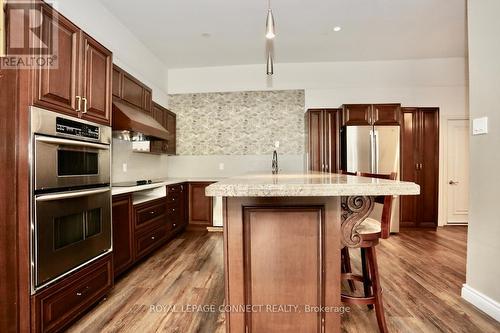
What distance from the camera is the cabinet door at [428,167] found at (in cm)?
449

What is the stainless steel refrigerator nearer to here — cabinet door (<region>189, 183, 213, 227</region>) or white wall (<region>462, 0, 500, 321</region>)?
white wall (<region>462, 0, 500, 321</region>)

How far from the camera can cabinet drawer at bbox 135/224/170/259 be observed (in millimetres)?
2915

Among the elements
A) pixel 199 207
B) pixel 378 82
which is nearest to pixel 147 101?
pixel 199 207

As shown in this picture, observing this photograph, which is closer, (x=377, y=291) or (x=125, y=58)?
(x=377, y=291)

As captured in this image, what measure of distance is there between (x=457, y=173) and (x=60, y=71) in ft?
20.4

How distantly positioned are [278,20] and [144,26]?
1.83 meters

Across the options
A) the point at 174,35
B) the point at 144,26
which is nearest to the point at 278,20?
the point at 174,35

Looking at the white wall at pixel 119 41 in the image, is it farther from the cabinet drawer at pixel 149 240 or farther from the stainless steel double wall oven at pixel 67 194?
the cabinet drawer at pixel 149 240

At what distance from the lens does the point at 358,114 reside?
4344mm

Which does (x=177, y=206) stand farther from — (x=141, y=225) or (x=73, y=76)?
(x=73, y=76)

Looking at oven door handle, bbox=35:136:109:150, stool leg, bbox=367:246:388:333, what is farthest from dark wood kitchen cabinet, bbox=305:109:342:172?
oven door handle, bbox=35:136:109:150

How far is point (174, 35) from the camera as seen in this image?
12.3 ft

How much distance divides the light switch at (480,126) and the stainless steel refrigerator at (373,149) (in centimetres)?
203

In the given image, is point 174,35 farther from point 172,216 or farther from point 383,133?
point 383,133
